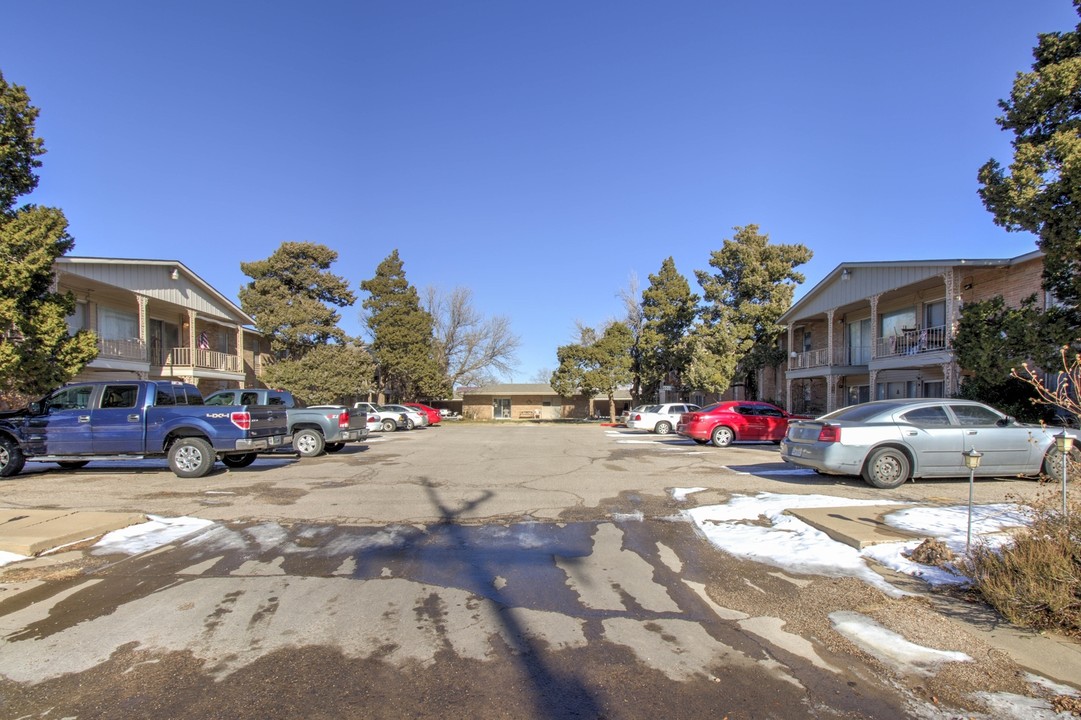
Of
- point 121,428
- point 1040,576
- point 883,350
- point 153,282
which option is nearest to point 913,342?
point 883,350

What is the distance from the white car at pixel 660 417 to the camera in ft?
88.5

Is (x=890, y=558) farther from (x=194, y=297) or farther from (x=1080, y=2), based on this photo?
(x=194, y=297)

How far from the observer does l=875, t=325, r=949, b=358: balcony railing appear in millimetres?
19133

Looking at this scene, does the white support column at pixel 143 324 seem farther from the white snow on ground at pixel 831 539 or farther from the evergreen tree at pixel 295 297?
the white snow on ground at pixel 831 539

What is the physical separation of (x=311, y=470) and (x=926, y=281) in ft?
67.3

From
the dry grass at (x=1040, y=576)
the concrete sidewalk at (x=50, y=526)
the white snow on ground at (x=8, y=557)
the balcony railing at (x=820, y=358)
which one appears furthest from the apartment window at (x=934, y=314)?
the white snow on ground at (x=8, y=557)

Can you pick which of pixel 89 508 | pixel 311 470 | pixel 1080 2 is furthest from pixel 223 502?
pixel 1080 2

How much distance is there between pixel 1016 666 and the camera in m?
3.50

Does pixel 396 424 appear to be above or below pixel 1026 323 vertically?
below

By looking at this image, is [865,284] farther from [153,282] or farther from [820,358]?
[153,282]

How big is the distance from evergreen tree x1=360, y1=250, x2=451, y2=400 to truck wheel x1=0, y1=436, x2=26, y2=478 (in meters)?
29.8

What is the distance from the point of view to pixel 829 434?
9.45m

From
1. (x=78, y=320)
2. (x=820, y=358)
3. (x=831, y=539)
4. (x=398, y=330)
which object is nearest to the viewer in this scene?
(x=831, y=539)

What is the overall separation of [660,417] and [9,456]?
74.8ft
